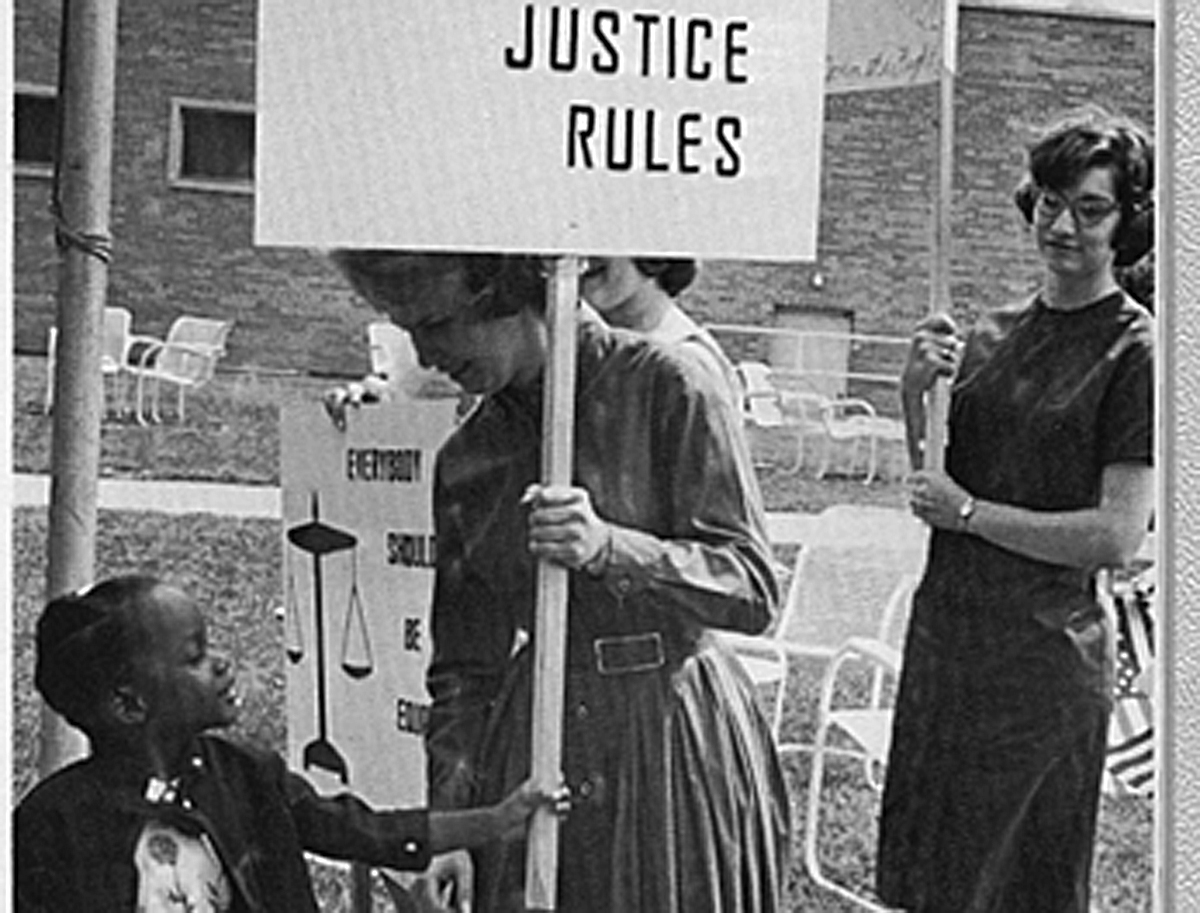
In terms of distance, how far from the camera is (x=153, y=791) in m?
2.06

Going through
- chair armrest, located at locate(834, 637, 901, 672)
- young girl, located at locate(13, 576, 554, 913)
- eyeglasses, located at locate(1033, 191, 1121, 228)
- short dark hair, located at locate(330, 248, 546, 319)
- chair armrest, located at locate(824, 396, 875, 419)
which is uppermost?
eyeglasses, located at locate(1033, 191, 1121, 228)

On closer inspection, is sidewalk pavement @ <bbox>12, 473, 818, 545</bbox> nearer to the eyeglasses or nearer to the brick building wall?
the brick building wall

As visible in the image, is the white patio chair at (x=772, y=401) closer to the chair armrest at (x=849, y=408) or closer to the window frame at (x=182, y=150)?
the chair armrest at (x=849, y=408)

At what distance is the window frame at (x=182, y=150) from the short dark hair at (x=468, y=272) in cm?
10

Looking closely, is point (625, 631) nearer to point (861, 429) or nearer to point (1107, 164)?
point (861, 429)

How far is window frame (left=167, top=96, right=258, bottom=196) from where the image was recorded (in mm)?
2049

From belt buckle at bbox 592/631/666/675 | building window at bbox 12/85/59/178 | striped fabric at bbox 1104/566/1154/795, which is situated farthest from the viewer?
striped fabric at bbox 1104/566/1154/795

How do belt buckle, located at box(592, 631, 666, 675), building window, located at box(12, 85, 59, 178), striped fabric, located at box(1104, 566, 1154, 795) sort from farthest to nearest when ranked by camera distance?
striped fabric, located at box(1104, 566, 1154, 795) → belt buckle, located at box(592, 631, 666, 675) → building window, located at box(12, 85, 59, 178)

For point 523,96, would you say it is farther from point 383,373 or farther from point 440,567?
point 440,567

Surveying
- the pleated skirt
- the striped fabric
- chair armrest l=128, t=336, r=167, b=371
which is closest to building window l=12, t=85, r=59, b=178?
chair armrest l=128, t=336, r=167, b=371

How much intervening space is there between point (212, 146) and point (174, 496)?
0.28m

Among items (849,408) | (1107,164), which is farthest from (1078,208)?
(849,408)

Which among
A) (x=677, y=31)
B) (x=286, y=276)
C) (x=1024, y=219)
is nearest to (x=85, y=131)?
(x=286, y=276)

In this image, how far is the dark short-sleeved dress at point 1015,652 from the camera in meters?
2.24
